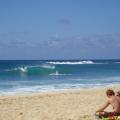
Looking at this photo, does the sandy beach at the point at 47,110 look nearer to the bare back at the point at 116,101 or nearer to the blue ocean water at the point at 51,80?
the bare back at the point at 116,101

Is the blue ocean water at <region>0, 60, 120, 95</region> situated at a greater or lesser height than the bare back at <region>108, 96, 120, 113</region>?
greater

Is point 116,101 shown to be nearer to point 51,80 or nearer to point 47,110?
point 47,110

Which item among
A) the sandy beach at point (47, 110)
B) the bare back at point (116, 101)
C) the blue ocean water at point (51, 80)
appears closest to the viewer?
the bare back at point (116, 101)

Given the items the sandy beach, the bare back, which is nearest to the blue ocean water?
the sandy beach

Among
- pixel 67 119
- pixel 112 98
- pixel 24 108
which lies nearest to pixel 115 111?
pixel 112 98

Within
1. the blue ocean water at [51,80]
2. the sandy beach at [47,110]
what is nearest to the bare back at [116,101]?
the sandy beach at [47,110]

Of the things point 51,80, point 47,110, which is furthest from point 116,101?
point 51,80

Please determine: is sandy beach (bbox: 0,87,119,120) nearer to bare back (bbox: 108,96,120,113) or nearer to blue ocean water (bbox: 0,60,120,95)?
bare back (bbox: 108,96,120,113)

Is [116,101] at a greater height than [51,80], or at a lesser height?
lesser

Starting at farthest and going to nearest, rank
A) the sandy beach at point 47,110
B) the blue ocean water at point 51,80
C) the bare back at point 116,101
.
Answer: the blue ocean water at point 51,80
the sandy beach at point 47,110
the bare back at point 116,101

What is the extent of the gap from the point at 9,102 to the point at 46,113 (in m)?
4.03

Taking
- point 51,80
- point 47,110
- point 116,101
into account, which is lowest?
point 116,101

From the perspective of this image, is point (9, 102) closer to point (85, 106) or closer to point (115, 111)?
point (85, 106)

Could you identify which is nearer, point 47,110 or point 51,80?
point 47,110
